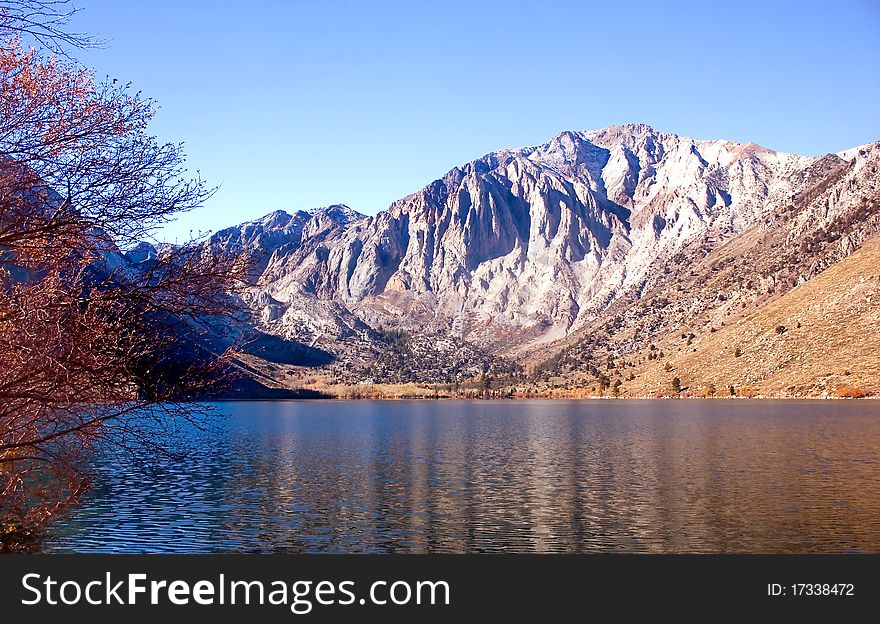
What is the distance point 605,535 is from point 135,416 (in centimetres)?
3234

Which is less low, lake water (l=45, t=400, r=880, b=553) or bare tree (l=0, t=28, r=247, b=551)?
bare tree (l=0, t=28, r=247, b=551)

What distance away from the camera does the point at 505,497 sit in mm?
64625

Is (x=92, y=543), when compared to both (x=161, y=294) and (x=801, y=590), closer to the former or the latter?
(x=161, y=294)

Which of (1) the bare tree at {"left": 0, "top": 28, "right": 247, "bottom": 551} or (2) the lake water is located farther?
(2) the lake water

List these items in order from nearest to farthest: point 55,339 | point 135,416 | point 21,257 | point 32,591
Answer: point 55,339
point 21,257
point 135,416
point 32,591

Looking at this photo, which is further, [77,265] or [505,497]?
[505,497]

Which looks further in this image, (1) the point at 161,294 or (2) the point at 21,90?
(1) the point at 161,294

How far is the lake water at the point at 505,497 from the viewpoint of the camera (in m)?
47.8

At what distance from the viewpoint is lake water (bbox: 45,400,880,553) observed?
4775cm

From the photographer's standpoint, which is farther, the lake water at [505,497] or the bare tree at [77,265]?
the lake water at [505,497]

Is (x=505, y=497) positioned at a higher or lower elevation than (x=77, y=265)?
lower

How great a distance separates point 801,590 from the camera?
1444 inches

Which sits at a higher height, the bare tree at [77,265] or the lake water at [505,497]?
the bare tree at [77,265]

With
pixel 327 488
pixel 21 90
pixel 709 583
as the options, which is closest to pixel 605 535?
pixel 709 583
